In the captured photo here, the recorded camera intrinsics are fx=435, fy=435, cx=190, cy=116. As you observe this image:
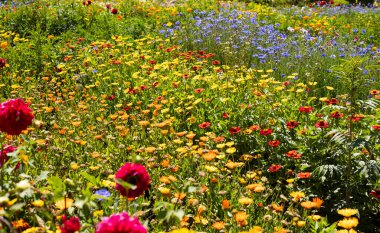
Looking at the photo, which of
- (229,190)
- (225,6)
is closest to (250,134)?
(229,190)

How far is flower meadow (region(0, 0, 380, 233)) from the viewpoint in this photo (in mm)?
1897

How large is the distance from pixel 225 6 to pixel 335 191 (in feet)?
26.4

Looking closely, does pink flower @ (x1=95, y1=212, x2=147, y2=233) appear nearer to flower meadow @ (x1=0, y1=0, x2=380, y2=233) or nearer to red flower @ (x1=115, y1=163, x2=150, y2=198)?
flower meadow @ (x1=0, y1=0, x2=380, y2=233)

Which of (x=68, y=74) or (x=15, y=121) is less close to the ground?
(x=15, y=121)

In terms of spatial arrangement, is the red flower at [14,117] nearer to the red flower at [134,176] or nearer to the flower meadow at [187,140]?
the flower meadow at [187,140]

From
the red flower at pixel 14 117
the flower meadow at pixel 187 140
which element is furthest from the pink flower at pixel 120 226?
the red flower at pixel 14 117

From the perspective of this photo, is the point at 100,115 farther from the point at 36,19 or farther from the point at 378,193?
the point at 36,19

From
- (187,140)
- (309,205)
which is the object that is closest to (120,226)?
(309,205)

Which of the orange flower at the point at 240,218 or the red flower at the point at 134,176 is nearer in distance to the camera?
the red flower at the point at 134,176

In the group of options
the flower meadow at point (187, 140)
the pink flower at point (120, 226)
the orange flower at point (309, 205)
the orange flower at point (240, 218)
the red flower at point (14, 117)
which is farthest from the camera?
the orange flower at point (309, 205)

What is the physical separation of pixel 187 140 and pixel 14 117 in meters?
1.92

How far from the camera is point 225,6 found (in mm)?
10422

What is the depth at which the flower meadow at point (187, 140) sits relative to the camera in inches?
74.7

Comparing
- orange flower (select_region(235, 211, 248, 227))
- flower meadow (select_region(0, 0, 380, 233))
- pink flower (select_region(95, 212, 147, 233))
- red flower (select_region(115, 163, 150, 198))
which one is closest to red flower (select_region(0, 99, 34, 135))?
flower meadow (select_region(0, 0, 380, 233))
